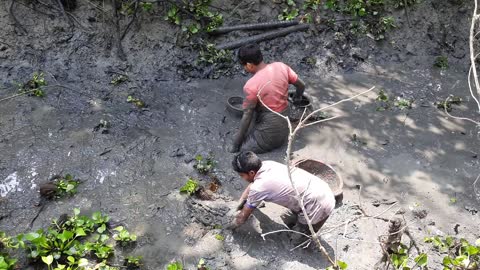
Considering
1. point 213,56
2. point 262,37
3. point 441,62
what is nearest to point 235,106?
point 213,56

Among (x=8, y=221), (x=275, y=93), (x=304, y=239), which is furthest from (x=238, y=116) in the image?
(x=8, y=221)

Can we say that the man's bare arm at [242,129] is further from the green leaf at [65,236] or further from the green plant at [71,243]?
the green leaf at [65,236]

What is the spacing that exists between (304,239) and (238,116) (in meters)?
2.56

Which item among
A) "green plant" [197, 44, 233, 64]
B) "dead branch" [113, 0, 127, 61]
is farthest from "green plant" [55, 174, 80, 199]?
"green plant" [197, 44, 233, 64]

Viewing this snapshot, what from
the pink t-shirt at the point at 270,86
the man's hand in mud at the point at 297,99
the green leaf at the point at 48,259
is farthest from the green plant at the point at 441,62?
the green leaf at the point at 48,259

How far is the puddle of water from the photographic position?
5082 mm

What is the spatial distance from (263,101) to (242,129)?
0.53 metres

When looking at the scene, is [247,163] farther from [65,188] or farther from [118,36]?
[118,36]

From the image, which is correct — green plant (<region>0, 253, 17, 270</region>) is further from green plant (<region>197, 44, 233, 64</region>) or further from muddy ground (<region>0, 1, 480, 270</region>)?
green plant (<region>197, 44, 233, 64</region>)

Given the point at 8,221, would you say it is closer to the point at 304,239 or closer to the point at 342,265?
the point at 304,239

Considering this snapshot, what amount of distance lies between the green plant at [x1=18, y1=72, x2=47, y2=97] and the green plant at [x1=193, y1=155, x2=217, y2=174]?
2909 millimetres

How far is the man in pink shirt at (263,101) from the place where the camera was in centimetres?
535

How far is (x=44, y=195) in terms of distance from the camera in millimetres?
4980

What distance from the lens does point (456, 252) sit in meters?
4.48
